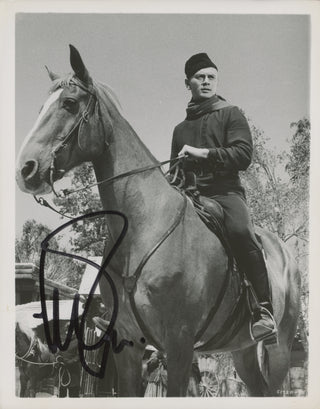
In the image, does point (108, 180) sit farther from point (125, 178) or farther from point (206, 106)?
point (206, 106)

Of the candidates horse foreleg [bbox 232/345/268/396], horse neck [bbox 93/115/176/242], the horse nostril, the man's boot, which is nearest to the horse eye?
horse neck [bbox 93/115/176/242]

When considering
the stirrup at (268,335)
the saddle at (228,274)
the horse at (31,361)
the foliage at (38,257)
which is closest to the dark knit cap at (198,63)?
the saddle at (228,274)

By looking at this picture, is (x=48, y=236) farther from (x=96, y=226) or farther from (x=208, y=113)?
(x=208, y=113)

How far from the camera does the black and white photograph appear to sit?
3789 mm

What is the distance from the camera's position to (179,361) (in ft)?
12.2

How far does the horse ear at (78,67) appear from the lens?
150 inches

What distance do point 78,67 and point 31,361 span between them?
206 centimetres

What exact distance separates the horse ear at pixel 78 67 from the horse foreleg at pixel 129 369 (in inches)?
72.4

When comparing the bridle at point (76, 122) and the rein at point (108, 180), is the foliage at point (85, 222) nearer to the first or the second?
the rein at point (108, 180)

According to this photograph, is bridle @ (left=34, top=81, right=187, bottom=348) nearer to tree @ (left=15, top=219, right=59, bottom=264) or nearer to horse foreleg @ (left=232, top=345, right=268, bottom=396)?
tree @ (left=15, top=219, right=59, bottom=264)

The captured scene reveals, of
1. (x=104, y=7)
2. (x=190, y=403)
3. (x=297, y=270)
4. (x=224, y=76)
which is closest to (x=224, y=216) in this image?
(x=297, y=270)

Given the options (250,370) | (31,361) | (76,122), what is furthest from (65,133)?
(250,370)

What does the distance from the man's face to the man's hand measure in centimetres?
40

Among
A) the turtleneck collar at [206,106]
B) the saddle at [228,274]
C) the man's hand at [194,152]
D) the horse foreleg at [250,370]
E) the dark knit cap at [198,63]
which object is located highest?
the dark knit cap at [198,63]
